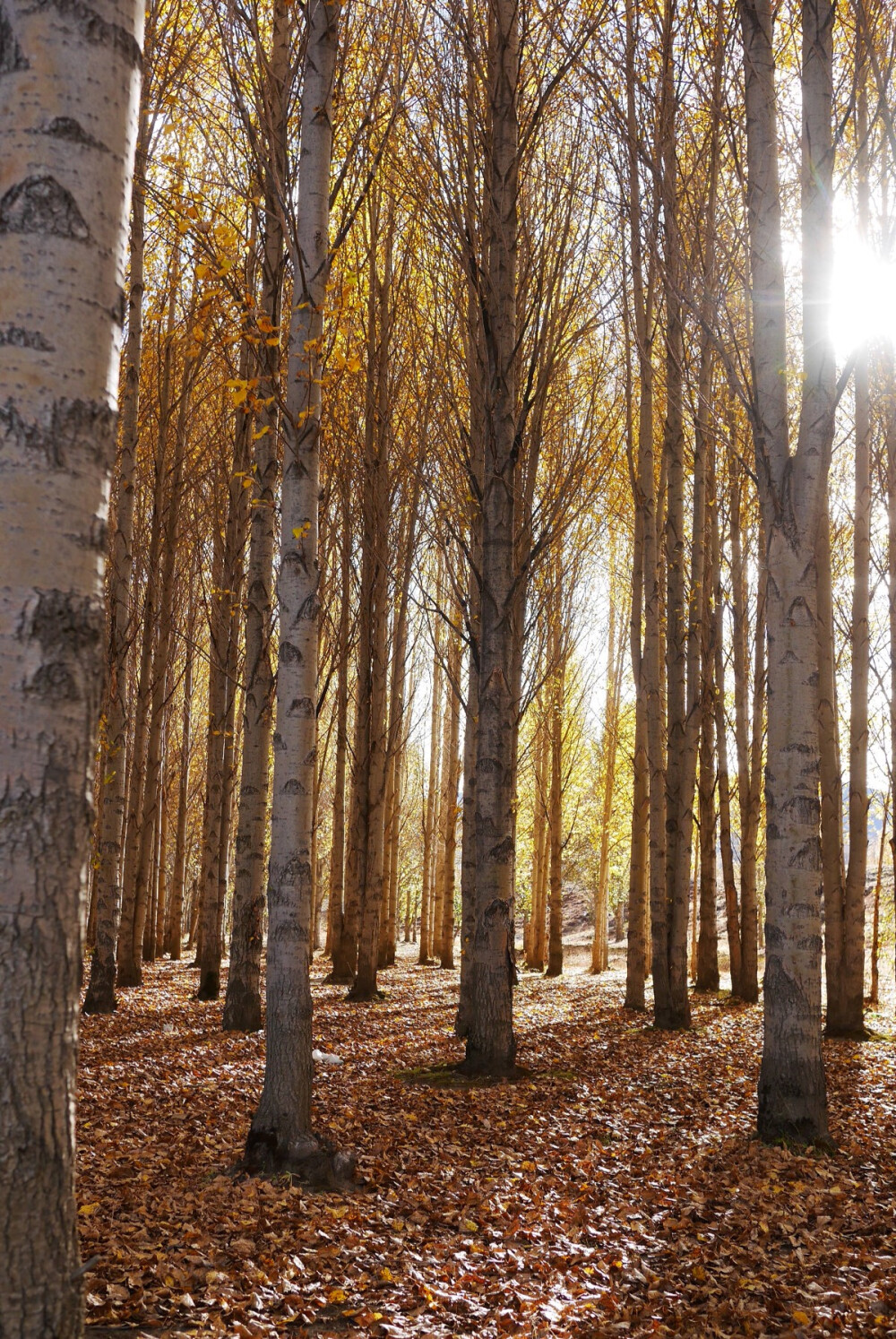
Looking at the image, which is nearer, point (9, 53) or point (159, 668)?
point (9, 53)

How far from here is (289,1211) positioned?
3732 millimetres

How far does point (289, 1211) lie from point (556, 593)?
11257 millimetres

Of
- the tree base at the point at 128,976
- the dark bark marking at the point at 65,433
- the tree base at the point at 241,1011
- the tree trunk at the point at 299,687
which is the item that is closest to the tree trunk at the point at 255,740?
the tree base at the point at 241,1011

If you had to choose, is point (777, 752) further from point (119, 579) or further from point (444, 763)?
point (444, 763)

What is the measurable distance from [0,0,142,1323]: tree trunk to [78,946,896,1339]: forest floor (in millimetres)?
1469

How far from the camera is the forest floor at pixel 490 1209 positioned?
9.96ft

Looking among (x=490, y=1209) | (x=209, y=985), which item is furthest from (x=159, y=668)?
(x=490, y=1209)

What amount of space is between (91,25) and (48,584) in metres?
1.12

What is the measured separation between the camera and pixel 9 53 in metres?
1.72

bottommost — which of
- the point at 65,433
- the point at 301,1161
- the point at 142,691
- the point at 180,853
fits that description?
the point at 301,1161

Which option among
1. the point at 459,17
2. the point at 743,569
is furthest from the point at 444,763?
the point at 459,17

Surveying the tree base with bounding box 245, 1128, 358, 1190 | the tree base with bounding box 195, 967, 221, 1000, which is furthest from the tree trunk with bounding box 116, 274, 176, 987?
the tree base with bounding box 245, 1128, 358, 1190

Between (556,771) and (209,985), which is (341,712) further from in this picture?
(556,771)

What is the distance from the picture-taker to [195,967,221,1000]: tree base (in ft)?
A: 32.4
